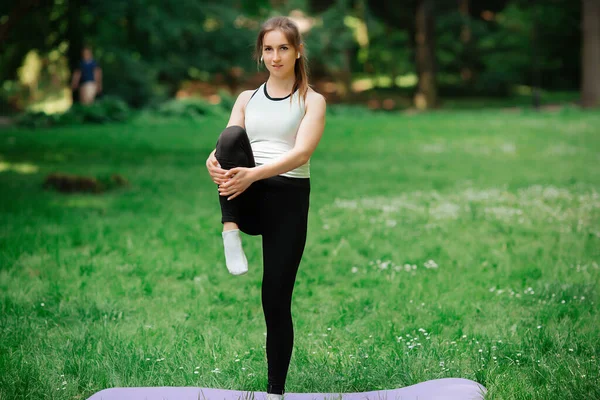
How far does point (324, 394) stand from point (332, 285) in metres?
2.75

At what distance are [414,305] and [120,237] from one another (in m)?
3.72

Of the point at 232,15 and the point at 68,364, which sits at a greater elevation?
the point at 232,15

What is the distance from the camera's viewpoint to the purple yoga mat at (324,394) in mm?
4211

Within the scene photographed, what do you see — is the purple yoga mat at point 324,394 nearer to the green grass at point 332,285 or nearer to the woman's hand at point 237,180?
the green grass at point 332,285

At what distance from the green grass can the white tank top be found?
150cm

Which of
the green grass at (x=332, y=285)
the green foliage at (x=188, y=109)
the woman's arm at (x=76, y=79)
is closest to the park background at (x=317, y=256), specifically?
the green grass at (x=332, y=285)

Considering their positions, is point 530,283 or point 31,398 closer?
point 31,398

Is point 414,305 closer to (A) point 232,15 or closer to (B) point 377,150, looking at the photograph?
(B) point 377,150

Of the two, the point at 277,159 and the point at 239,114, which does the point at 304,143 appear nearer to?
the point at 277,159

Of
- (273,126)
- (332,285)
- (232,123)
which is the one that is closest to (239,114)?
(232,123)

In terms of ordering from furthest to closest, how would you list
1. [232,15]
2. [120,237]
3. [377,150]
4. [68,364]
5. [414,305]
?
1. [232,15]
2. [377,150]
3. [120,237]
4. [414,305]
5. [68,364]

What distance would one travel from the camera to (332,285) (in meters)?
7.11

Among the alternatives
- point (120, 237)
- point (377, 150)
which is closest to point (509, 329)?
point (120, 237)

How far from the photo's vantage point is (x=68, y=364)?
4.85 metres
